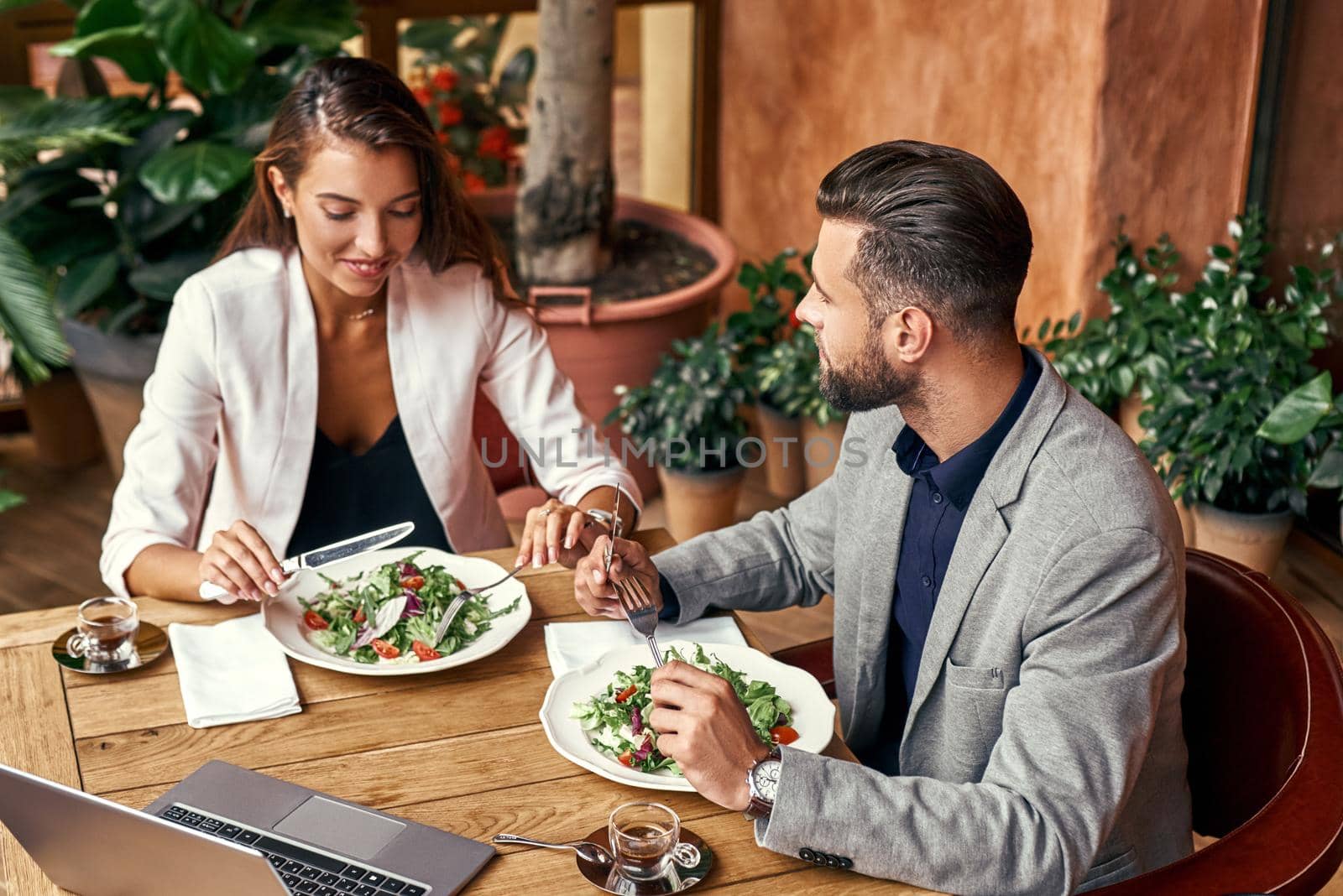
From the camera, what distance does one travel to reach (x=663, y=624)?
188 cm

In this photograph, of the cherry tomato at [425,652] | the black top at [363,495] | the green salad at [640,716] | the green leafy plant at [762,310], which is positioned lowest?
the green leafy plant at [762,310]

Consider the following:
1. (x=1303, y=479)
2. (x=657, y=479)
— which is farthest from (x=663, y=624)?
(x=657, y=479)

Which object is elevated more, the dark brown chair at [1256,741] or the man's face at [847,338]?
the man's face at [847,338]

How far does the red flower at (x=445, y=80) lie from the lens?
4.32 meters

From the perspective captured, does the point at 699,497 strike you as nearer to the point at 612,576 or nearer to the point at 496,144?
the point at 496,144

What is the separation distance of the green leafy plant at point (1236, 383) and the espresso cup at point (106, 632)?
2.40 m

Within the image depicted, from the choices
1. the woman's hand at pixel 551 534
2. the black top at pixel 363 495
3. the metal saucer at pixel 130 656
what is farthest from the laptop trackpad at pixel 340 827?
the black top at pixel 363 495

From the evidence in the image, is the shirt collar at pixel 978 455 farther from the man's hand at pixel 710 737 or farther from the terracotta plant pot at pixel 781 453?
the terracotta plant pot at pixel 781 453

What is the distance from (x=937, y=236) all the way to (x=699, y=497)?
89.7 inches

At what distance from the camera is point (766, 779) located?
4.59ft

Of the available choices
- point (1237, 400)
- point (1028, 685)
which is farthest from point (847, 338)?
point (1237, 400)

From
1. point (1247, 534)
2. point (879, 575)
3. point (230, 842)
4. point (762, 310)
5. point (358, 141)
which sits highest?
point (358, 141)

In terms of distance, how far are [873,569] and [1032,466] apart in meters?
0.32

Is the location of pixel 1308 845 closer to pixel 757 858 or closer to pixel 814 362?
pixel 757 858
